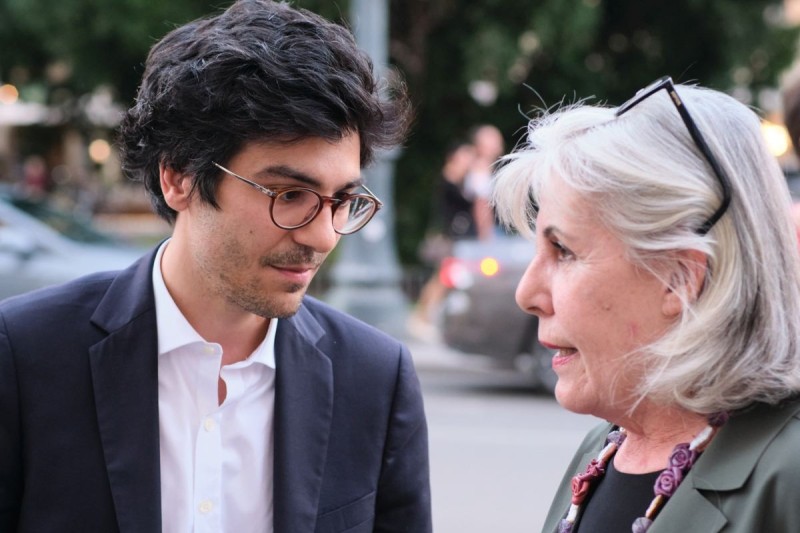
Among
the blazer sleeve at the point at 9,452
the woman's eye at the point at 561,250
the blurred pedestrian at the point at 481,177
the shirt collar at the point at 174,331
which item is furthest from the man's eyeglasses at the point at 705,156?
the blurred pedestrian at the point at 481,177

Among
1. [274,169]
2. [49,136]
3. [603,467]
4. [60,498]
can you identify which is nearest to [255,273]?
[274,169]

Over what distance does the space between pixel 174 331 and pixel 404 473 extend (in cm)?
54

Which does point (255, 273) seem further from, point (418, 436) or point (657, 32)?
point (657, 32)

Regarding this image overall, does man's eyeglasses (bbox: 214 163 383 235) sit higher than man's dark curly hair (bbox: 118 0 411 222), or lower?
lower

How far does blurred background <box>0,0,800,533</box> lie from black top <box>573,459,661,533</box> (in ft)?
13.3

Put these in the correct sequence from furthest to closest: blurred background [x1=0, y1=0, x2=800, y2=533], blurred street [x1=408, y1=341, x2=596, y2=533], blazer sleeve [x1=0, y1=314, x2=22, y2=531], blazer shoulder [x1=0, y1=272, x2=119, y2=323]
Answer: blurred background [x1=0, y1=0, x2=800, y2=533] < blurred street [x1=408, y1=341, x2=596, y2=533] < blazer shoulder [x1=0, y1=272, x2=119, y2=323] < blazer sleeve [x1=0, y1=314, x2=22, y2=531]

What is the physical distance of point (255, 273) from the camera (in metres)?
2.26

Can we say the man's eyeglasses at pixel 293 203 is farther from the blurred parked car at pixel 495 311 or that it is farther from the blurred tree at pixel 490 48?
the blurred tree at pixel 490 48

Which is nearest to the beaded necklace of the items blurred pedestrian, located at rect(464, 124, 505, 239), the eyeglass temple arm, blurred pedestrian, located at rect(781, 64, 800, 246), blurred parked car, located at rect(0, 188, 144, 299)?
the eyeglass temple arm

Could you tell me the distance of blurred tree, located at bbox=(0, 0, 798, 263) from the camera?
1309 cm

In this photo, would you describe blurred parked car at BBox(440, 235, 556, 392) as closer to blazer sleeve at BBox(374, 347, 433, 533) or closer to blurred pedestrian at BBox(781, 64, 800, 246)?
blurred pedestrian at BBox(781, 64, 800, 246)

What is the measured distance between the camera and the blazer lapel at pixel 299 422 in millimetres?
2195

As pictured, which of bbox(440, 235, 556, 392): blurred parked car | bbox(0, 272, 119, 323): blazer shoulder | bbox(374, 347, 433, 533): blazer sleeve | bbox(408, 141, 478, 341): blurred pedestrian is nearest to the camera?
bbox(0, 272, 119, 323): blazer shoulder

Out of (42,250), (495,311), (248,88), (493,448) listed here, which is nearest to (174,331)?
(248,88)
